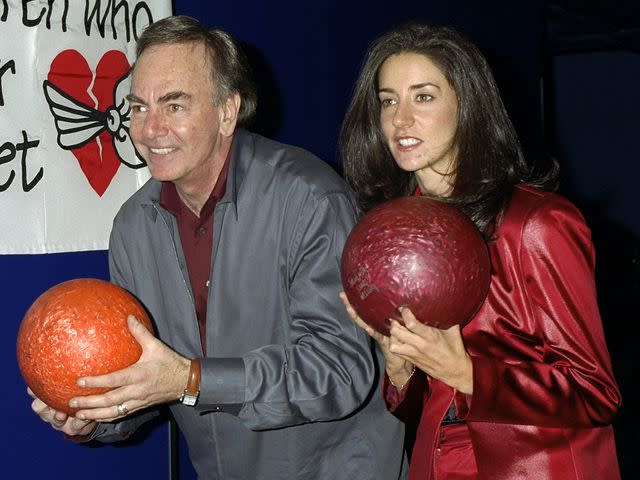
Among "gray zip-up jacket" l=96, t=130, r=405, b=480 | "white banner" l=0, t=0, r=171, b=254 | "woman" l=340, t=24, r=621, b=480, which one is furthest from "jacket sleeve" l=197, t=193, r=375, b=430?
"white banner" l=0, t=0, r=171, b=254

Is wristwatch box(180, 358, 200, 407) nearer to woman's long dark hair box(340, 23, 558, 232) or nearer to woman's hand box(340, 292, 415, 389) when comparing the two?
woman's hand box(340, 292, 415, 389)

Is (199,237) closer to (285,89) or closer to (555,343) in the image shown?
(555,343)

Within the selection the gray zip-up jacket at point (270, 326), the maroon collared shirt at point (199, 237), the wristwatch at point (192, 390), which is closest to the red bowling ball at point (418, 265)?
the gray zip-up jacket at point (270, 326)

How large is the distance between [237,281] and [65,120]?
920 millimetres

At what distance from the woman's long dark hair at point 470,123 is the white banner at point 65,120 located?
1.01 meters

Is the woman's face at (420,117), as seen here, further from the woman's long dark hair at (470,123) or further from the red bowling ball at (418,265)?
the red bowling ball at (418,265)

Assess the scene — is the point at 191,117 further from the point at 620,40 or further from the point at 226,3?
the point at 620,40

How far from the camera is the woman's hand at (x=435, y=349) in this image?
1528 mm

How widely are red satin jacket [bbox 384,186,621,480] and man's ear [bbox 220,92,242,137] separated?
78 cm

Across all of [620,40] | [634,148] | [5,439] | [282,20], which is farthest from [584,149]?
[5,439]

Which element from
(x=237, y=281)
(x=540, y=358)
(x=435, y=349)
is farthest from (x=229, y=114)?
(x=540, y=358)

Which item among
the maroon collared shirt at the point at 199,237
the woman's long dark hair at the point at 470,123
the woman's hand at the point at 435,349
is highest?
the woman's long dark hair at the point at 470,123

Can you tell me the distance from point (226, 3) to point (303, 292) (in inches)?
68.0

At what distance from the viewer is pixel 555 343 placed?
1601mm
